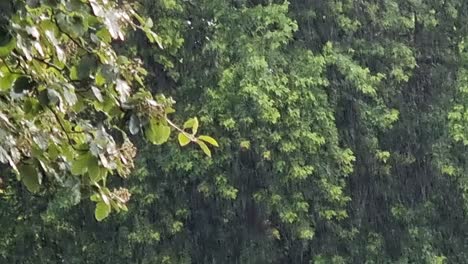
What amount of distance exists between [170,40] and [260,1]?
1.25 m

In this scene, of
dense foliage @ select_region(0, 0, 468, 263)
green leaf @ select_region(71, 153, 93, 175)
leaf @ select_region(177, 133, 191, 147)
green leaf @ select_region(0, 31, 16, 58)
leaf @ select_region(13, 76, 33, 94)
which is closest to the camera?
green leaf @ select_region(0, 31, 16, 58)

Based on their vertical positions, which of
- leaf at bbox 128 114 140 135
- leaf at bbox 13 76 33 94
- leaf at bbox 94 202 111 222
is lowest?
leaf at bbox 94 202 111 222

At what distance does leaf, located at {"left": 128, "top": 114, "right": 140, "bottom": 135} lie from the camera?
9.70ft

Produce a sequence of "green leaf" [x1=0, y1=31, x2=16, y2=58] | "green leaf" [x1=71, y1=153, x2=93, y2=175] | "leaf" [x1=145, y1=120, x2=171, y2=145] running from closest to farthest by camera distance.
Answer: "green leaf" [x1=0, y1=31, x2=16, y2=58], "green leaf" [x1=71, y1=153, x2=93, y2=175], "leaf" [x1=145, y1=120, x2=171, y2=145]

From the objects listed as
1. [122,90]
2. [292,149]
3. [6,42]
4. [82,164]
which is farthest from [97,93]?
[292,149]

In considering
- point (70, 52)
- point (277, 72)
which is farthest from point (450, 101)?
point (70, 52)

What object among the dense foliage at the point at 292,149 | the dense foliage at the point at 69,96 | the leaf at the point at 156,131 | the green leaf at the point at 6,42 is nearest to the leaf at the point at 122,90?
the dense foliage at the point at 69,96

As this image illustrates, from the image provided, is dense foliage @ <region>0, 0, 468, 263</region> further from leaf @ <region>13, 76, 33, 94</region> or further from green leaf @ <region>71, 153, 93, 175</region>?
leaf @ <region>13, 76, 33, 94</region>

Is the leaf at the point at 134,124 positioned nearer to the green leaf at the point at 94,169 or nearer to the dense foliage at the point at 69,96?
the dense foliage at the point at 69,96

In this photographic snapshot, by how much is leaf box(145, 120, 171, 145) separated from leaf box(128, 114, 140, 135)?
6 centimetres

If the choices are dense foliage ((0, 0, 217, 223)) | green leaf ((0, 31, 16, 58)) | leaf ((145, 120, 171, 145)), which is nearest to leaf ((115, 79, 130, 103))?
dense foliage ((0, 0, 217, 223))

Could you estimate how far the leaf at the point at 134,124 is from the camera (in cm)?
296

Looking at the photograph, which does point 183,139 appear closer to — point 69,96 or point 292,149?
point 69,96

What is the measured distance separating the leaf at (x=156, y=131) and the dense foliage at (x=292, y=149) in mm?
6864
